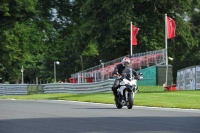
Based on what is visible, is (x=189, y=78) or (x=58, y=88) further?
(x=58, y=88)

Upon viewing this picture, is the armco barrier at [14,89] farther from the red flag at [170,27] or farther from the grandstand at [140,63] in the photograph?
the red flag at [170,27]

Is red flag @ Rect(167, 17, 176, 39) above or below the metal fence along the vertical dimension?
above

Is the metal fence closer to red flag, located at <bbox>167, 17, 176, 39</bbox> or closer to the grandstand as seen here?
red flag, located at <bbox>167, 17, 176, 39</bbox>

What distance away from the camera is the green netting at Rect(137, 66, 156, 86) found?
154 ft

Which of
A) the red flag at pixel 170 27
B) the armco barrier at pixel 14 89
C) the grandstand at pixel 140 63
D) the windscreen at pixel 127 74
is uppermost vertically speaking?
the red flag at pixel 170 27

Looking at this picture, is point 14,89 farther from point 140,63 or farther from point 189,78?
point 189,78

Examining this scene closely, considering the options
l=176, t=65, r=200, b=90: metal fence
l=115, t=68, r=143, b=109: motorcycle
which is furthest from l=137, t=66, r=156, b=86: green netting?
l=115, t=68, r=143, b=109: motorcycle

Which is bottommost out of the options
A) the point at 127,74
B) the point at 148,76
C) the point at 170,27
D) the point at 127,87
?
the point at 127,87

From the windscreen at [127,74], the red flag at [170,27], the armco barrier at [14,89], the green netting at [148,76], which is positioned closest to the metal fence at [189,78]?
the red flag at [170,27]

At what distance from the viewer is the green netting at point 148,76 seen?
47.1 meters

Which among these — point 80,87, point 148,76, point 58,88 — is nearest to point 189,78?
point 80,87

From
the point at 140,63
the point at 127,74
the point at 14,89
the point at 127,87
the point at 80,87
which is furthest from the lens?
the point at 140,63

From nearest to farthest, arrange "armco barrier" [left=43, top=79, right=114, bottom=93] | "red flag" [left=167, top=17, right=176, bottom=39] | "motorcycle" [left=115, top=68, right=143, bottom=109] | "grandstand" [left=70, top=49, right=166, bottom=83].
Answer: "motorcycle" [left=115, top=68, right=143, bottom=109] → "armco barrier" [left=43, top=79, right=114, bottom=93] → "red flag" [left=167, top=17, right=176, bottom=39] → "grandstand" [left=70, top=49, right=166, bottom=83]

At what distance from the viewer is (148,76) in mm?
47688
